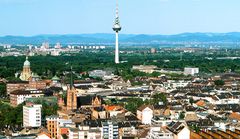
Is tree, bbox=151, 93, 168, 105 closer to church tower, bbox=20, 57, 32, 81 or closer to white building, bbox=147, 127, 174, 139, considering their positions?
white building, bbox=147, 127, 174, 139

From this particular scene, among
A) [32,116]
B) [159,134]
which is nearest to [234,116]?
[159,134]

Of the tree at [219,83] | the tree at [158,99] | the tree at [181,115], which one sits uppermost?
the tree at [181,115]

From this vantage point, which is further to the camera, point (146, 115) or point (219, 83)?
point (219, 83)

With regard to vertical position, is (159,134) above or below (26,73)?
above

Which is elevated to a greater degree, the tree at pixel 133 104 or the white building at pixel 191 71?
the tree at pixel 133 104

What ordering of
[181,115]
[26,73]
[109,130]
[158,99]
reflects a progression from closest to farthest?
[109,130]
[181,115]
[158,99]
[26,73]

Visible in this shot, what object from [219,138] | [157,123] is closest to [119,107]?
[157,123]

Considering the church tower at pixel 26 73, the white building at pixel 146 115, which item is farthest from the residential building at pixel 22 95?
the white building at pixel 146 115

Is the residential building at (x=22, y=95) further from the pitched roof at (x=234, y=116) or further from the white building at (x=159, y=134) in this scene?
the white building at (x=159, y=134)

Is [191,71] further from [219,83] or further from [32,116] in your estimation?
[32,116]

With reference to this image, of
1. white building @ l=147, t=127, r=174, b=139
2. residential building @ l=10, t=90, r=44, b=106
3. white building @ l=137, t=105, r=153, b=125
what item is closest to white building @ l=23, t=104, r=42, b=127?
white building @ l=137, t=105, r=153, b=125
